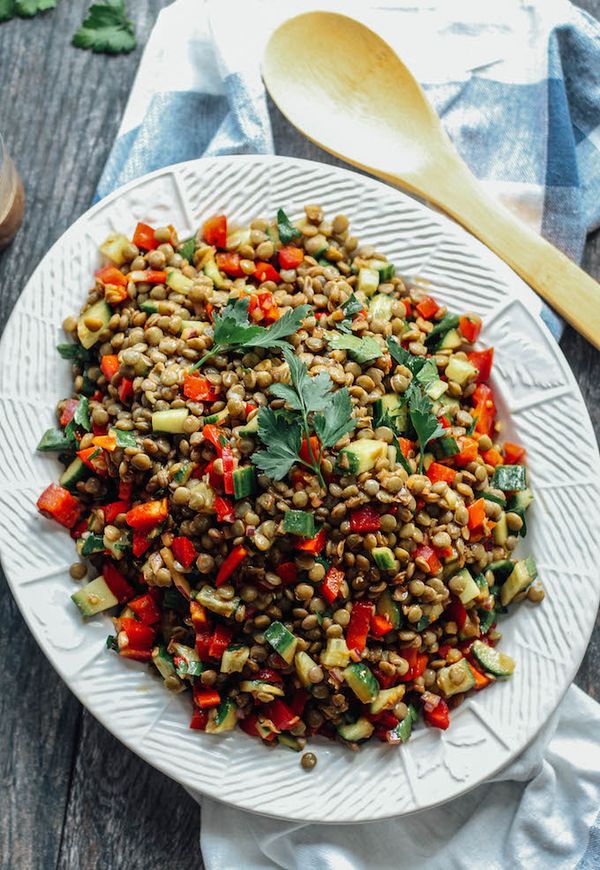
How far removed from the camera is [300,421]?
9.01 ft

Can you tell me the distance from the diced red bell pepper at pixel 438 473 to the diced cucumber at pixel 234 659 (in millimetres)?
818

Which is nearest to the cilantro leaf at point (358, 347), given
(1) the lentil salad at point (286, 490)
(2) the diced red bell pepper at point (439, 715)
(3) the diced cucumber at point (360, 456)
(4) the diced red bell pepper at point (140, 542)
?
(1) the lentil salad at point (286, 490)

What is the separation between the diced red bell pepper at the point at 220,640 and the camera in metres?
2.86

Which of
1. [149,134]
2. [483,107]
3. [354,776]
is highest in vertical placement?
[483,107]

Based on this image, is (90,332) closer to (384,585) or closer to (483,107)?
(384,585)

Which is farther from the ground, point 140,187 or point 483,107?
point 483,107

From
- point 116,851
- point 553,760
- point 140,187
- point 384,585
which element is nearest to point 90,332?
point 140,187

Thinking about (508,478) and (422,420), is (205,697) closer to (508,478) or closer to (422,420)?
(422,420)

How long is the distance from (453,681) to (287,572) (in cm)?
69

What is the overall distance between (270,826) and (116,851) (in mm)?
631

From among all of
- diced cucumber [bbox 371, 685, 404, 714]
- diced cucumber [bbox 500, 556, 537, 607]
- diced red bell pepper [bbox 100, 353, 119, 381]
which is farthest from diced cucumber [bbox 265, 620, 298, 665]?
diced red bell pepper [bbox 100, 353, 119, 381]

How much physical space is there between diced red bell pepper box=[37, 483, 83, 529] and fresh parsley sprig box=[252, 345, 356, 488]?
75cm

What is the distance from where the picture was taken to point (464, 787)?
117 inches

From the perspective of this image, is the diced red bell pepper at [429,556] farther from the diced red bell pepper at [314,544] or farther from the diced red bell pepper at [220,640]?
the diced red bell pepper at [220,640]
